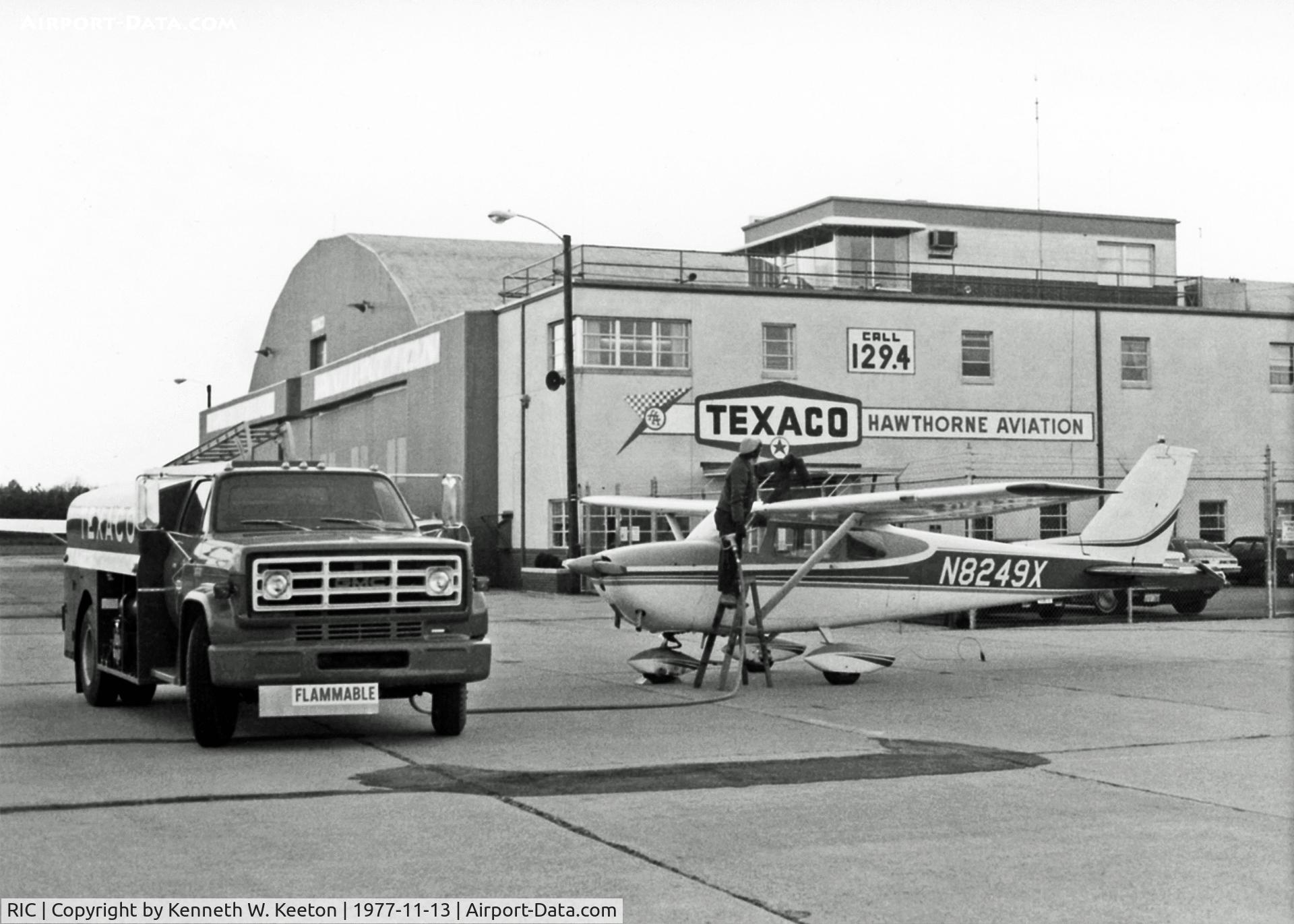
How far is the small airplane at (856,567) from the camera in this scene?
53.3 ft

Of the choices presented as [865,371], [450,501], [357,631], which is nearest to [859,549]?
[450,501]

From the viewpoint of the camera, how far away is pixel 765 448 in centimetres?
3822

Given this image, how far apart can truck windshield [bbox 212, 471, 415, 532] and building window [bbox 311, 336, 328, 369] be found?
50.0 meters

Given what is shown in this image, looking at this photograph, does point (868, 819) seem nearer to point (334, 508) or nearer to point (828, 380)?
point (334, 508)

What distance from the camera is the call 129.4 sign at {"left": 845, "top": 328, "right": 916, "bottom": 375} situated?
4247cm

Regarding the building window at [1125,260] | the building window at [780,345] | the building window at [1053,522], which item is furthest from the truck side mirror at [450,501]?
the building window at [1125,260]

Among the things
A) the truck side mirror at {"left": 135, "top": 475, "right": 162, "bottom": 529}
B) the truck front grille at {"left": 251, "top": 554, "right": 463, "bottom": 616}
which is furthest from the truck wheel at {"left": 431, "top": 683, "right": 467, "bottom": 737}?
the truck side mirror at {"left": 135, "top": 475, "right": 162, "bottom": 529}

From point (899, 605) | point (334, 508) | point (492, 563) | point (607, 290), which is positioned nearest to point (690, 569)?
point (899, 605)

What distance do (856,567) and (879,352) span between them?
25.8m

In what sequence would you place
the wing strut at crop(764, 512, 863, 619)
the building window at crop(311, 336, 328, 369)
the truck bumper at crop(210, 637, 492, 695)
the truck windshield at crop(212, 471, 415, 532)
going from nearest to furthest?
1. the truck bumper at crop(210, 637, 492, 695)
2. the truck windshield at crop(212, 471, 415, 532)
3. the wing strut at crop(764, 512, 863, 619)
4. the building window at crop(311, 336, 328, 369)

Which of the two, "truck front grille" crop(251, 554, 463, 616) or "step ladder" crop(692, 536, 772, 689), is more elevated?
"truck front grille" crop(251, 554, 463, 616)

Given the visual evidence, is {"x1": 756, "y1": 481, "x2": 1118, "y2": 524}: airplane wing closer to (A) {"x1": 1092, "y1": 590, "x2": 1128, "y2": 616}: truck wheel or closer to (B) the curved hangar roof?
(A) {"x1": 1092, "y1": 590, "x2": 1128, "y2": 616}: truck wheel

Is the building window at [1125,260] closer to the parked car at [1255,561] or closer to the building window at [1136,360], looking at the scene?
the building window at [1136,360]

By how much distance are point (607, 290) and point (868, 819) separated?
32922mm
